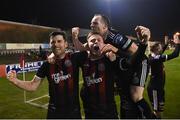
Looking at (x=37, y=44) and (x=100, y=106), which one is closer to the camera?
(x=100, y=106)

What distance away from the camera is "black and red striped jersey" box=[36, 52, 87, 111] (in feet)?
14.5

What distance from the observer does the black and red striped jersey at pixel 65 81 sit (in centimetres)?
441

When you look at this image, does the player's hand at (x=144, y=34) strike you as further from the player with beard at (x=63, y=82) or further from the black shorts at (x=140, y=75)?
the black shorts at (x=140, y=75)

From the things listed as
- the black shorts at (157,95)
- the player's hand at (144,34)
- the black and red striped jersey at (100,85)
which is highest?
the player's hand at (144,34)

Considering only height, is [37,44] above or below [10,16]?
below

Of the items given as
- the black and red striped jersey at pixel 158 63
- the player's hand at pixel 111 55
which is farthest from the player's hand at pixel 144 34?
the black and red striped jersey at pixel 158 63

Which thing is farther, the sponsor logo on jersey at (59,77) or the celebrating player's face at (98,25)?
the celebrating player's face at (98,25)

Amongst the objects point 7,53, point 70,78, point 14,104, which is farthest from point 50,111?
point 7,53

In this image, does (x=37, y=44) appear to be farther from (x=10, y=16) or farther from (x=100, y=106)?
(x=100, y=106)

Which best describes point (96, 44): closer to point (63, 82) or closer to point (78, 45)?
point (63, 82)

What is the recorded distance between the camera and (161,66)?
321 inches

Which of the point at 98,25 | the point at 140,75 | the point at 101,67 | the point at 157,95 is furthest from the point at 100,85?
the point at 157,95

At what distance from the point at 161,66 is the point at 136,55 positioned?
4.14 m

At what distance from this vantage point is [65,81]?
14.5ft
